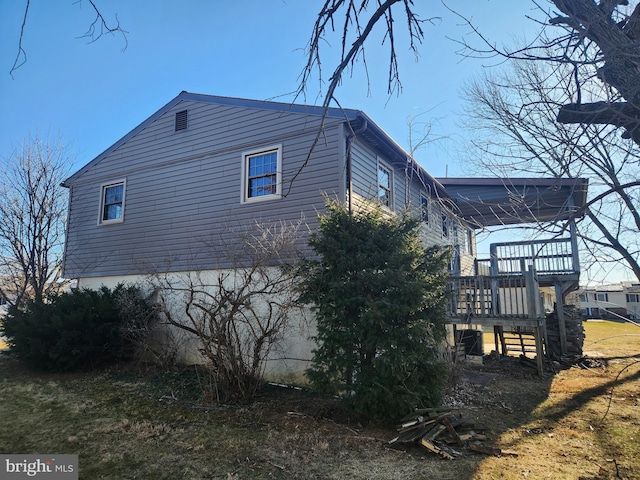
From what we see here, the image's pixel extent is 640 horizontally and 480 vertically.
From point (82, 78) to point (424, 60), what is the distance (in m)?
3.81

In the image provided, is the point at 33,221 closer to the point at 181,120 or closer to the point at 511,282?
the point at 181,120

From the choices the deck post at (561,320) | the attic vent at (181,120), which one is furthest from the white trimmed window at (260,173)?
the deck post at (561,320)

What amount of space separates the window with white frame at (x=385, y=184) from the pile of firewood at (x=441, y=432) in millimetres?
5761

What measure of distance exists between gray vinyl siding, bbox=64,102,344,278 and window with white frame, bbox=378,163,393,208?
7.00 ft

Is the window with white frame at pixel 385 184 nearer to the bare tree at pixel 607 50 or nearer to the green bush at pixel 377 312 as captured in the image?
the green bush at pixel 377 312

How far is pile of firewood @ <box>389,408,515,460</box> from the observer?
4.66 metres

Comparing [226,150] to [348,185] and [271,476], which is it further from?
[271,476]

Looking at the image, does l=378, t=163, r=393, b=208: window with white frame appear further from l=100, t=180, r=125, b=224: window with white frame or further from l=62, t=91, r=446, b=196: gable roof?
l=100, t=180, r=125, b=224: window with white frame

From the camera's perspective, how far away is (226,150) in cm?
1007

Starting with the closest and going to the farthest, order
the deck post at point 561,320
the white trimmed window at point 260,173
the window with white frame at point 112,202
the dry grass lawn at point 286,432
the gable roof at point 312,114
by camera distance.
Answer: the dry grass lawn at point 286,432, the gable roof at point 312,114, the white trimmed window at point 260,173, the deck post at point 561,320, the window with white frame at point 112,202

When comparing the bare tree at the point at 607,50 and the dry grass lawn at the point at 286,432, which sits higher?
the bare tree at the point at 607,50

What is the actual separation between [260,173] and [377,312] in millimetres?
5386

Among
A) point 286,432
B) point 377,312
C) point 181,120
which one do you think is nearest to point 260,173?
point 181,120

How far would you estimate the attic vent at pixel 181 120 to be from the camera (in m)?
11.1
